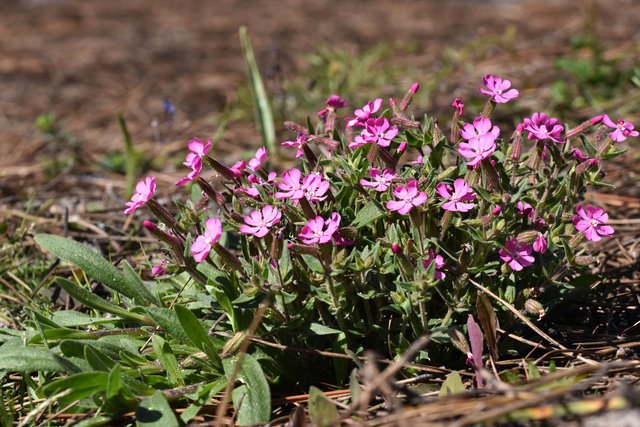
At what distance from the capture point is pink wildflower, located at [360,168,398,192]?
77.7 inches

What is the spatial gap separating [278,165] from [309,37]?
3.60 meters

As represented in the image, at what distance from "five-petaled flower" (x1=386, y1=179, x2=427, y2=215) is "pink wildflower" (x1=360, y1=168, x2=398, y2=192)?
6 cm

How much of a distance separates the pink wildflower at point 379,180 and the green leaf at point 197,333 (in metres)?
0.61

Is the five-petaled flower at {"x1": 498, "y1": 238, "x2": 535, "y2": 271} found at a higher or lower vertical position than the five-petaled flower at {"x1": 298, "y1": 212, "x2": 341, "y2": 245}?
lower

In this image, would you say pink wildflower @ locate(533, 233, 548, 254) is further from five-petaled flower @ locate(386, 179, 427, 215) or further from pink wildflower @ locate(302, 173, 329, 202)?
pink wildflower @ locate(302, 173, 329, 202)

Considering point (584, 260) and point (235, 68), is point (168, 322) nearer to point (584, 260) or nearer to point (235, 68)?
point (584, 260)

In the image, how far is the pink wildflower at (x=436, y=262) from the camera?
1.95 meters

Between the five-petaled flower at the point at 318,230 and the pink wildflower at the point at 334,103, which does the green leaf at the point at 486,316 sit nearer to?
the five-petaled flower at the point at 318,230

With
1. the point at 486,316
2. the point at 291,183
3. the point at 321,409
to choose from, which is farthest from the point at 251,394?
the point at 486,316

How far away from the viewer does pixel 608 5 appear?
7910 mm

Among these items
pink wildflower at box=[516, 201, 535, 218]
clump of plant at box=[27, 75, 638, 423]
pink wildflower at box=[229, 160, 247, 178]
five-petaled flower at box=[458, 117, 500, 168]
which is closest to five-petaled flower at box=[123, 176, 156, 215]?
clump of plant at box=[27, 75, 638, 423]

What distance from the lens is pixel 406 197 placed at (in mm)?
1903

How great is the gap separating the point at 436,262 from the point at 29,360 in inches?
46.2

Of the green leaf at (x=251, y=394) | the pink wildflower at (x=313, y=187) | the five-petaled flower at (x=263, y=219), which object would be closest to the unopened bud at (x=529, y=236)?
the pink wildflower at (x=313, y=187)
